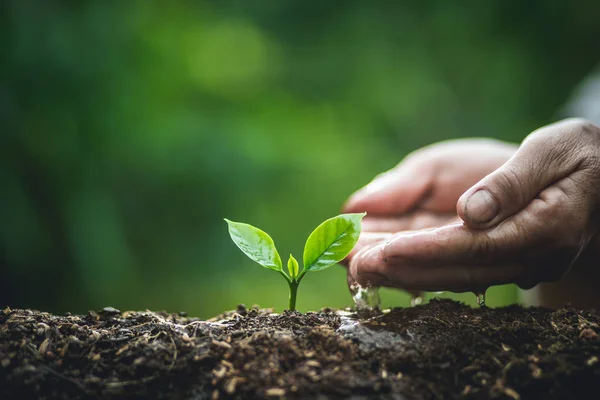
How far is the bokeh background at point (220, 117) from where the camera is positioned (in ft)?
11.2

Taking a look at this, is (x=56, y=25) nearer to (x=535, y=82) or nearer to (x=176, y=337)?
(x=176, y=337)

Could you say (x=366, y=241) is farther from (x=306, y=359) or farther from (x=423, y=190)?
(x=306, y=359)

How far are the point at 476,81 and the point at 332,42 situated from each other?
1868 millimetres

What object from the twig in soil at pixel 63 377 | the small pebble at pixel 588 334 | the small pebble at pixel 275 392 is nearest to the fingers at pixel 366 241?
the small pebble at pixel 588 334

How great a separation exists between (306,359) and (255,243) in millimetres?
422

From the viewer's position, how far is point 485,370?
1037mm

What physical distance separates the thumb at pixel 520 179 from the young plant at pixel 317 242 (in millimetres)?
338

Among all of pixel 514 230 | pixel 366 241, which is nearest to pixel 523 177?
pixel 514 230

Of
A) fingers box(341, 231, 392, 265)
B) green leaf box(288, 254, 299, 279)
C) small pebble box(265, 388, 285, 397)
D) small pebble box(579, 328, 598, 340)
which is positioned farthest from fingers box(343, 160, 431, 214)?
small pebble box(265, 388, 285, 397)

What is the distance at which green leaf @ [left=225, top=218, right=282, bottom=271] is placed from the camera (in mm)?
1333

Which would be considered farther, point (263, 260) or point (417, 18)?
point (417, 18)

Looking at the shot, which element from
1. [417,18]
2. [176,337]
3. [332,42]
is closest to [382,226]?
[176,337]

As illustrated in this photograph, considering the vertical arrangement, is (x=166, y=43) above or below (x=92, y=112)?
above

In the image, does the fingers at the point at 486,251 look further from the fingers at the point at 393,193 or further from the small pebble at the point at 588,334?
the fingers at the point at 393,193
